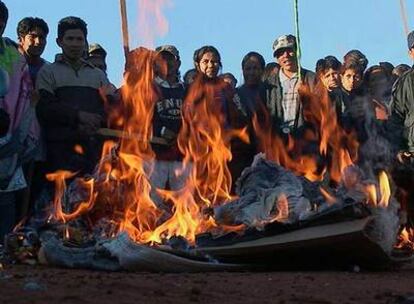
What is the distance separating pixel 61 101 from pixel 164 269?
276 cm

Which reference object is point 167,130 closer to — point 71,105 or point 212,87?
point 212,87

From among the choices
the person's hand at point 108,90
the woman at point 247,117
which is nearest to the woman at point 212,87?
the woman at point 247,117

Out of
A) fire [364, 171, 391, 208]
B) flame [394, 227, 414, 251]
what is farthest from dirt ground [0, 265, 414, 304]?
flame [394, 227, 414, 251]

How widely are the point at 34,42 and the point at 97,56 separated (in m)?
1.15

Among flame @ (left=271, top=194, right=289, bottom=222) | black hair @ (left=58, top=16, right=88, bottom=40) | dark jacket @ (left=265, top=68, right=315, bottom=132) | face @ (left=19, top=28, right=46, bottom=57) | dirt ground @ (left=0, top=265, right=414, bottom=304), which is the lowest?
dirt ground @ (left=0, top=265, right=414, bottom=304)

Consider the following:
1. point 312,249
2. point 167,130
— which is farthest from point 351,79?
point 312,249

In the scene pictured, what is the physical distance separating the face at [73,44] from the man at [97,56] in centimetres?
62

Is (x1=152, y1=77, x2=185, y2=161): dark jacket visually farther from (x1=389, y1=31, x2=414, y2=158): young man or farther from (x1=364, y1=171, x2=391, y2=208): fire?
(x1=364, y1=171, x2=391, y2=208): fire

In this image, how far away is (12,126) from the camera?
25.8 feet

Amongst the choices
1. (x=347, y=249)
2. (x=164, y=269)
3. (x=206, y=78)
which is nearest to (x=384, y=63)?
(x=206, y=78)

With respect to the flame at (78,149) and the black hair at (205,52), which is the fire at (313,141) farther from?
the flame at (78,149)

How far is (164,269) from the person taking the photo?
241 inches

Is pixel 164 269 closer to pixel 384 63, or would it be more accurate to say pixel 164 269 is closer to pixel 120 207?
pixel 120 207

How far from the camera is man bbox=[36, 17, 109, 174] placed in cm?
820
